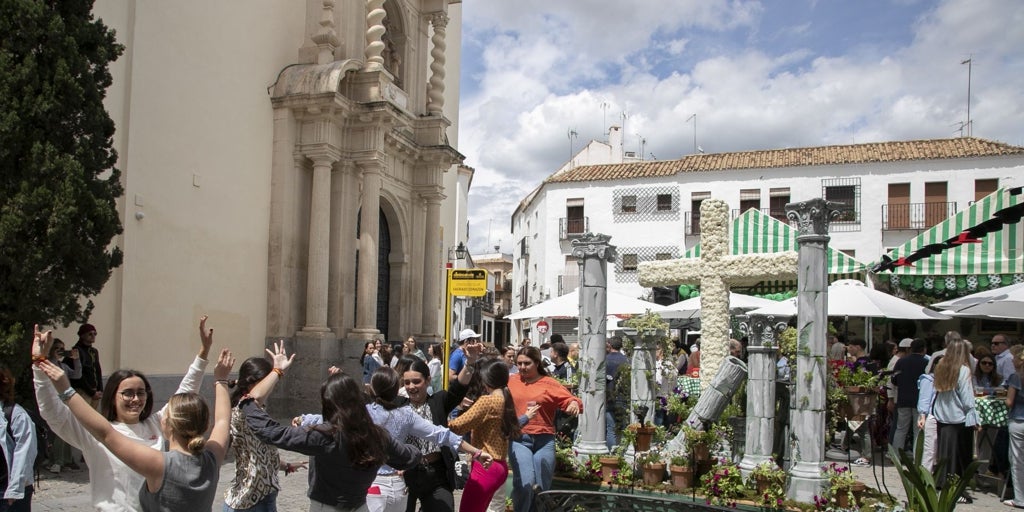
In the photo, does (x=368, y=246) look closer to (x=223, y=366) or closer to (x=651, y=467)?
(x=651, y=467)

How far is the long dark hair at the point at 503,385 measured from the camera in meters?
5.78

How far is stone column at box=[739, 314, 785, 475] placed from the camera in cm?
785

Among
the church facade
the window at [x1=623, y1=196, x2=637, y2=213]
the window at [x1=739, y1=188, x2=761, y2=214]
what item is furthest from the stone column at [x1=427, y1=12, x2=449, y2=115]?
the window at [x1=623, y1=196, x2=637, y2=213]

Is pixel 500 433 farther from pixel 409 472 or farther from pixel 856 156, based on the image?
pixel 856 156

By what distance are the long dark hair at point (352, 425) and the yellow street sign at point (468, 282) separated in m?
7.09

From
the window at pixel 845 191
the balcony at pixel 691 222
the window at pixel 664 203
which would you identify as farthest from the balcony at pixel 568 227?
the window at pixel 845 191

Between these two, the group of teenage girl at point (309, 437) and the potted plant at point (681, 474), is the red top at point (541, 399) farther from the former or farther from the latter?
the potted plant at point (681, 474)

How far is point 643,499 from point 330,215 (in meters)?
12.1

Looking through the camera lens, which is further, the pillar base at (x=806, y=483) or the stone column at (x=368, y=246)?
the stone column at (x=368, y=246)

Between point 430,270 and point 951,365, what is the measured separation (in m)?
11.6

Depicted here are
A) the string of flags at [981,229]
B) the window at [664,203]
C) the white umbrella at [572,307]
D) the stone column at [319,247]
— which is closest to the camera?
the string of flags at [981,229]

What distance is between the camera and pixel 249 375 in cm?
457

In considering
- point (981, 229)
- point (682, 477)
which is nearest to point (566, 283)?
point (981, 229)

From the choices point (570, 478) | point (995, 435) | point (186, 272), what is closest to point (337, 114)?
point (186, 272)
